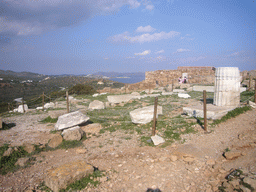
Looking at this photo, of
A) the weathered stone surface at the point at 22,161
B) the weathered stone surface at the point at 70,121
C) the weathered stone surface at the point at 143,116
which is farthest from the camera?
the weathered stone surface at the point at 143,116

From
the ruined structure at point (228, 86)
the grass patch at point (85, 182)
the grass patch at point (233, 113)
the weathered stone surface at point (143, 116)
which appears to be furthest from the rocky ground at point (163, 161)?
the ruined structure at point (228, 86)

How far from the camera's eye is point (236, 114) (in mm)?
7172

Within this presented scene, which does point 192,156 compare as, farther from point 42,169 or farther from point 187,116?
point 42,169

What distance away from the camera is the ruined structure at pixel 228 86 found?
298 inches

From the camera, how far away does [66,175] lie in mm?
3658

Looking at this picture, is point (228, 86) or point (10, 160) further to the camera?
point (228, 86)

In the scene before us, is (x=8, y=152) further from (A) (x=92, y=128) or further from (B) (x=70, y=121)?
(A) (x=92, y=128)

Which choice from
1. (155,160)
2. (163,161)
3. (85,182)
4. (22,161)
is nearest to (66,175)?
(85,182)

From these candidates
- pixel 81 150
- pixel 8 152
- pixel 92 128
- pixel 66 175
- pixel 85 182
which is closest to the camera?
pixel 66 175

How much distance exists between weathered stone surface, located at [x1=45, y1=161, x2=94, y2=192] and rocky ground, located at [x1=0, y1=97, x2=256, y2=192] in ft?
1.08

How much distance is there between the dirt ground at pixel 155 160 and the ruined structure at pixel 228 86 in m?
1.18

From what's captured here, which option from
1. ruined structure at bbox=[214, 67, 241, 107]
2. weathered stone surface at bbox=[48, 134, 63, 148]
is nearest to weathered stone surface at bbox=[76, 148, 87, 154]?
weathered stone surface at bbox=[48, 134, 63, 148]

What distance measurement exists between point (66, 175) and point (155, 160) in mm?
2222

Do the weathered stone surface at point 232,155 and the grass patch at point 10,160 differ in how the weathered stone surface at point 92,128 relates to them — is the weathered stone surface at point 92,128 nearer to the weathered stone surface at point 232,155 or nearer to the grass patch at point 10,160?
the grass patch at point 10,160
